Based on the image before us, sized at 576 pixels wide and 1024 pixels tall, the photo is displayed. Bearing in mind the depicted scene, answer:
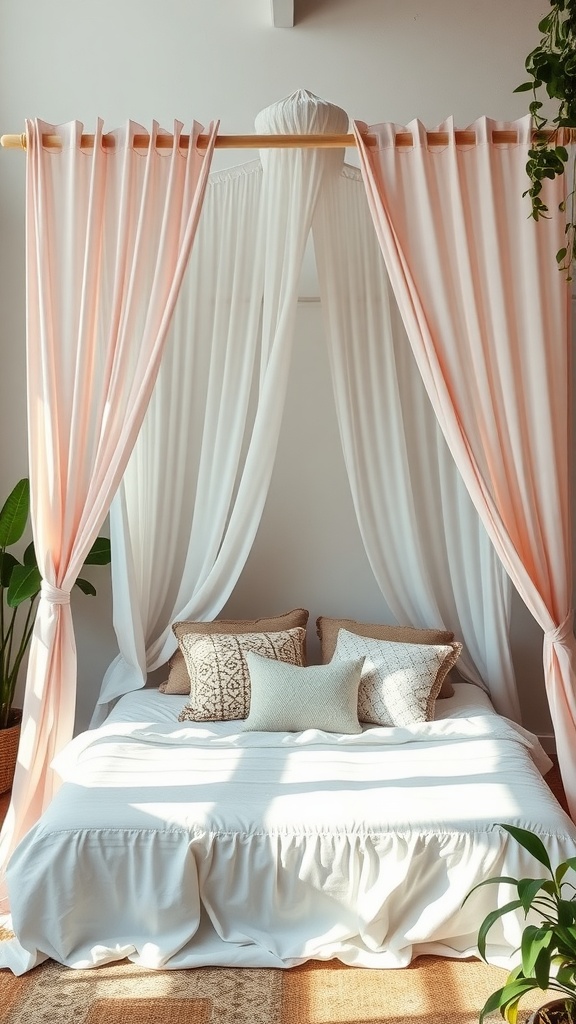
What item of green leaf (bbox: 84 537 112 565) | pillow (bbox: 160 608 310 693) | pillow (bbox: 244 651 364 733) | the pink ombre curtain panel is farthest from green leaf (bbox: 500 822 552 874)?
green leaf (bbox: 84 537 112 565)

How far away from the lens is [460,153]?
3.17 meters

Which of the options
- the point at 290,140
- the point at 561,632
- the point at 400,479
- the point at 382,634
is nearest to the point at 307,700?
the point at 382,634

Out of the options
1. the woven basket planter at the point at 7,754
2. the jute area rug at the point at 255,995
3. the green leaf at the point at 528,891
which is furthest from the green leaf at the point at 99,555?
the green leaf at the point at 528,891

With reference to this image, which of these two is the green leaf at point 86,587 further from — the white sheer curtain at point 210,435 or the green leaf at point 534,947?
the green leaf at point 534,947

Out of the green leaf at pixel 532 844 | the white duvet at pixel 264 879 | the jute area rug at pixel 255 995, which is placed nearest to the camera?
the green leaf at pixel 532 844

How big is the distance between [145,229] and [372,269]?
1133mm

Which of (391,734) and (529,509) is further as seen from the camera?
(391,734)

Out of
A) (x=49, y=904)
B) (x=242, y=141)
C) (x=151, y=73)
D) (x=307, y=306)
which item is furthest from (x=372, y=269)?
(x=49, y=904)

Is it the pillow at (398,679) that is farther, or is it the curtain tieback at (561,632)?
the pillow at (398,679)

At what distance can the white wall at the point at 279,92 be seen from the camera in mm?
4430

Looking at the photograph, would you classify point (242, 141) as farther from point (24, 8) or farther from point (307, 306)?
point (24, 8)

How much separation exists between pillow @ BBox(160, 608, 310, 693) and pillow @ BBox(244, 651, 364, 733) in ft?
1.53

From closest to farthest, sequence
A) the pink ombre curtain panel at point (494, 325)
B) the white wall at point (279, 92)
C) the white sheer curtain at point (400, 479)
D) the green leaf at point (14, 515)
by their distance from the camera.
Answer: the pink ombre curtain panel at point (494, 325)
the white sheer curtain at point (400, 479)
the green leaf at point (14, 515)
the white wall at point (279, 92)

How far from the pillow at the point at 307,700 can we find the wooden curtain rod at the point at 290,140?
190 cm
